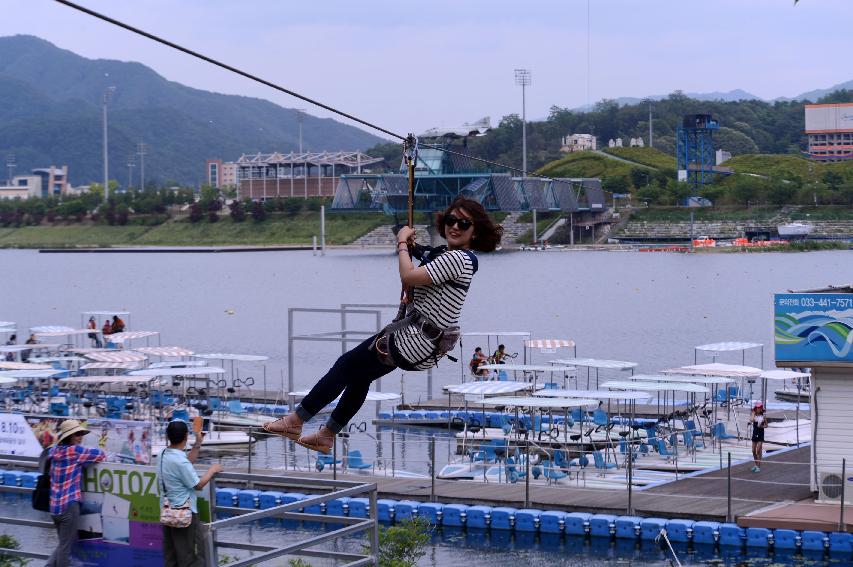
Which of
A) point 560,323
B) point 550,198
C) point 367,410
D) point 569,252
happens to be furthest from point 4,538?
point 569,252

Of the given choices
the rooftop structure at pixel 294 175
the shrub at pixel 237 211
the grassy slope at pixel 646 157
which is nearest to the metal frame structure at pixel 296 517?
the grassy slope at pixel 646 157

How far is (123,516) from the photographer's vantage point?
7.54m

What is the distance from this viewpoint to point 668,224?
141250mm

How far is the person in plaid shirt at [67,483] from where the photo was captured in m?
7.77

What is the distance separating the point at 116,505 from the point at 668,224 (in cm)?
13710

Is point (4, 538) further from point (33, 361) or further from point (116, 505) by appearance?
point (33, 361)

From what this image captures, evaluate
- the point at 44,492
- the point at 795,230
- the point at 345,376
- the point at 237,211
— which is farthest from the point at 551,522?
the point at 237,211

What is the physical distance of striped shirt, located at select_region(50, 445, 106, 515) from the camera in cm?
786

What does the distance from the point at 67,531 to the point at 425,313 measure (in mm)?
2984

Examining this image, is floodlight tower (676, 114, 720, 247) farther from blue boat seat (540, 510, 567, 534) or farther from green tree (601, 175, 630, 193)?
blue boat seat (540, 510, 567, 534)

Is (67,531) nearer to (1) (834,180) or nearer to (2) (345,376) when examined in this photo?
(2) (345,376)

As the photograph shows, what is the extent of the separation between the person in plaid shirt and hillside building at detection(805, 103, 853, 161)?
182m

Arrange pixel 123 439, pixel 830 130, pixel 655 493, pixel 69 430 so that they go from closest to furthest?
1. pixel 69 430
2. pixel 123 439
3. pixel 655 493
4. pixel 830 130

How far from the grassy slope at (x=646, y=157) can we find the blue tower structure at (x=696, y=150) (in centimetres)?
1584
